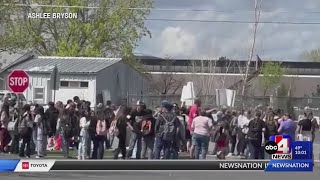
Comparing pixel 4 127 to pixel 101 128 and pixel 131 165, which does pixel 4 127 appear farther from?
pixel 131 165

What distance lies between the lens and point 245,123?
71.7ft

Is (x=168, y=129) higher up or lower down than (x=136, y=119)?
lower down

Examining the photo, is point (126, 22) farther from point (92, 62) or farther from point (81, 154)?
point (81, 154)

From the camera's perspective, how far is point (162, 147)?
18.6 m

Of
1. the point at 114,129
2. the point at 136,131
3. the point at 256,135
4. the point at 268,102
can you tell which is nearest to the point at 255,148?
the point at 256,135

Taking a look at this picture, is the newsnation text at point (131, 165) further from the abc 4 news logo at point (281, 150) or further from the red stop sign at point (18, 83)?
the red stop sign at point (18, 83)

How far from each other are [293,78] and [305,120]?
5842 cm

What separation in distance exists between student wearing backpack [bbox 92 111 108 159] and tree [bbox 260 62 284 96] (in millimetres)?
49245

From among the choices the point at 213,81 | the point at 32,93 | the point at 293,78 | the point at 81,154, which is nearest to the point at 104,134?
the point at 81,154

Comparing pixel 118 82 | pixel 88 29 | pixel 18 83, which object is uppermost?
pixel 88 29

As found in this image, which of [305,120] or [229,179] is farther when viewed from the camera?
[305,120]

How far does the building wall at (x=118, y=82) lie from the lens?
41.8 meters

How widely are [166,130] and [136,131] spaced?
63.5 inches

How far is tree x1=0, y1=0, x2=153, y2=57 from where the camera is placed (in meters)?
47.3
